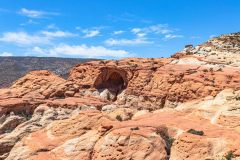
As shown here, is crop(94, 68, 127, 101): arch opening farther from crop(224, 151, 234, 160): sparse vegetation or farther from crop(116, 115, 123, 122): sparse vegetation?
crop(224, 151, 234, 160): sparse vegetation

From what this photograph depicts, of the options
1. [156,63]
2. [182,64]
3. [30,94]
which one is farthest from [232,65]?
[30,94]

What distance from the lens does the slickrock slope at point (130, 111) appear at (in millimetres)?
28608

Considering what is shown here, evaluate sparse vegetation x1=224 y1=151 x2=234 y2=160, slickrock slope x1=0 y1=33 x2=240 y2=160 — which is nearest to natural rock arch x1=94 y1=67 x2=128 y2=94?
slickrock slope x1=0 y1=33 x2=240 y2=160

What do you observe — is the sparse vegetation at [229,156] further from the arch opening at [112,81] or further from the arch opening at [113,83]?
the arch opening at [113,83]

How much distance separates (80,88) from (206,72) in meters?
18.3

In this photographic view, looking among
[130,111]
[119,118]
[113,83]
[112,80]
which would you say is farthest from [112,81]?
[119,118]

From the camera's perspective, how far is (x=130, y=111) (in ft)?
133

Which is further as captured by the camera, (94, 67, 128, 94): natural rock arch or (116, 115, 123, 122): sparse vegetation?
(94, 67, 128, 94): natural rock arch

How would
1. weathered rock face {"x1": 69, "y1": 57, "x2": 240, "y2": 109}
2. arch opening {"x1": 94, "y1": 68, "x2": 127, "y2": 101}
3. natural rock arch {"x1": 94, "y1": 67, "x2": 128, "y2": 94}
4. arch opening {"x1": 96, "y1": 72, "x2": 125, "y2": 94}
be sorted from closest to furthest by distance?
weathered rock face {"x1": 69, "y1": 57, "x2": 240, "y2": 109}, arch opening {"x1": 94, "y1": 68, "x2": 127, "y2": 101}, natural rock arch {"x1": 94, "y1": 67, "x2": 128, "y2": 94}, arch opening {"x1": 96, "y1": 72, "x2": 125, "y2": 94}

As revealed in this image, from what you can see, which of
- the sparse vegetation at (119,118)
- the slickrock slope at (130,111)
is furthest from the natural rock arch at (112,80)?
the sparse vegetation at (119,118)

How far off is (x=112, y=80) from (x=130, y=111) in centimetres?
2118

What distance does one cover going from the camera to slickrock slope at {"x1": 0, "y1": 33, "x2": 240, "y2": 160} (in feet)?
93.9

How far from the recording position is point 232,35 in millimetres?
95375

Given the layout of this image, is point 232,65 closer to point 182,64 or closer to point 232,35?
point 182,64
